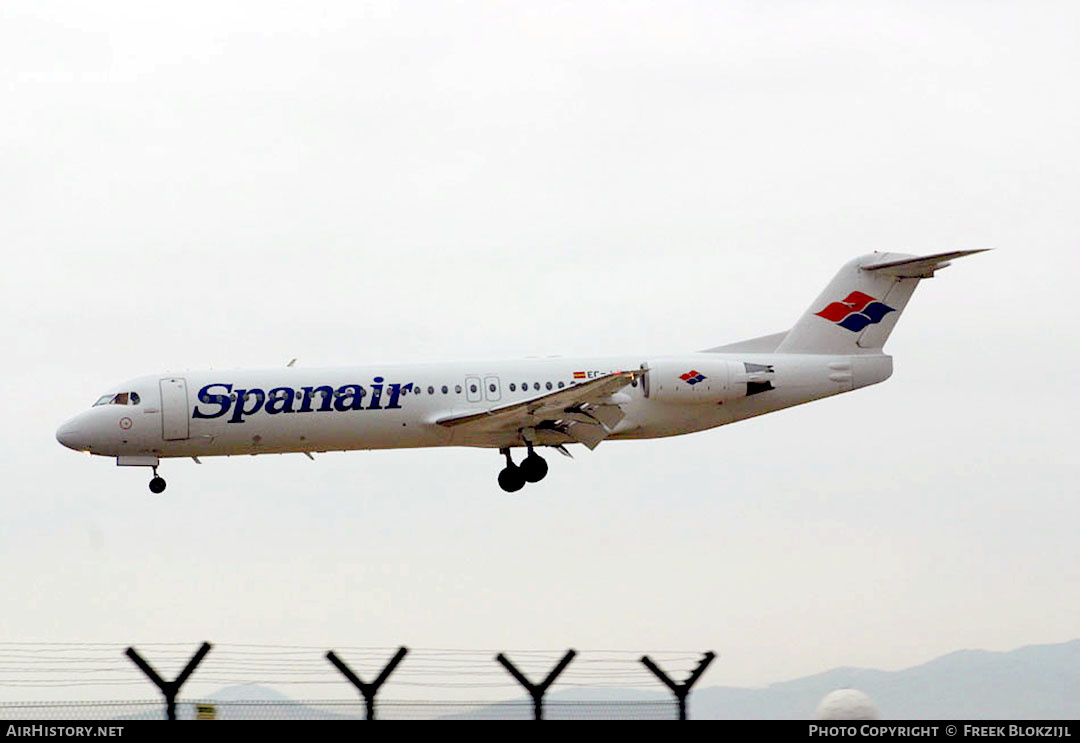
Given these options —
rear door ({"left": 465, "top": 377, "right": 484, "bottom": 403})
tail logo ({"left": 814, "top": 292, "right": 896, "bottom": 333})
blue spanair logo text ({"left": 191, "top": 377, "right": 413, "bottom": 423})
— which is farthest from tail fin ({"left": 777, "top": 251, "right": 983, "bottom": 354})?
blue spanair logo text ({"left": 191, "top": 377, "right": 413, "bottom": 423})

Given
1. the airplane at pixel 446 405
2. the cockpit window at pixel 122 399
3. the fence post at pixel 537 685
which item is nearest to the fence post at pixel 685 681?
the fence post at pixel 537 685

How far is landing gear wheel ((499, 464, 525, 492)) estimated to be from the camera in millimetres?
45906

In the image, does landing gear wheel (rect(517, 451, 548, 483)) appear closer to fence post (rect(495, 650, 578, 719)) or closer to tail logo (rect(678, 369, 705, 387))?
tail logo (rect(678, 369, 705, 387))

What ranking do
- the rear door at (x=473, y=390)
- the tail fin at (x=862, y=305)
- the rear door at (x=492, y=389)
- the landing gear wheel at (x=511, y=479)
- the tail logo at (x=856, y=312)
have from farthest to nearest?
the tail logo at (x=856, y=312) → the tail fin at (x=862, y=305) → the landing gear wheel at (x=511, y=479) → the rear door at (x=492, y=389) → the rear door at (x=473, y=390)

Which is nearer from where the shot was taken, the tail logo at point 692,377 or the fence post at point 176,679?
the fence post at point 176,679

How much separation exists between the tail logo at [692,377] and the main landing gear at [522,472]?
4189mm

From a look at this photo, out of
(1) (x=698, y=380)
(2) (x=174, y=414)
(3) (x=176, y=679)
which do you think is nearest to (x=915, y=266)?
(1) (x=698, y=380)

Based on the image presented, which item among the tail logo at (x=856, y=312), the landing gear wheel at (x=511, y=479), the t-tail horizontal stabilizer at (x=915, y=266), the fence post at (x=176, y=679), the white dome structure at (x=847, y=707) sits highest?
the t-tail horizontal stabilizer at (x=915, y=266)

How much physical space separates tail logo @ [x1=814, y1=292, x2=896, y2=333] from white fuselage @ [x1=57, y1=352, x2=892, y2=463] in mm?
3171

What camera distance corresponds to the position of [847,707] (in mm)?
20531

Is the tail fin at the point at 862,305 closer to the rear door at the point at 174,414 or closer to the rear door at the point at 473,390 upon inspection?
the rear door at the point at 473,390

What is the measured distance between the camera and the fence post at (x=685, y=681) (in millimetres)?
20250

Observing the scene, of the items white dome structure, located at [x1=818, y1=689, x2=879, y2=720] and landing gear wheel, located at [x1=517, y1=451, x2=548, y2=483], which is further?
landing gear wheel, located at [x1=517, y1=451, x2=548, y2=483]
